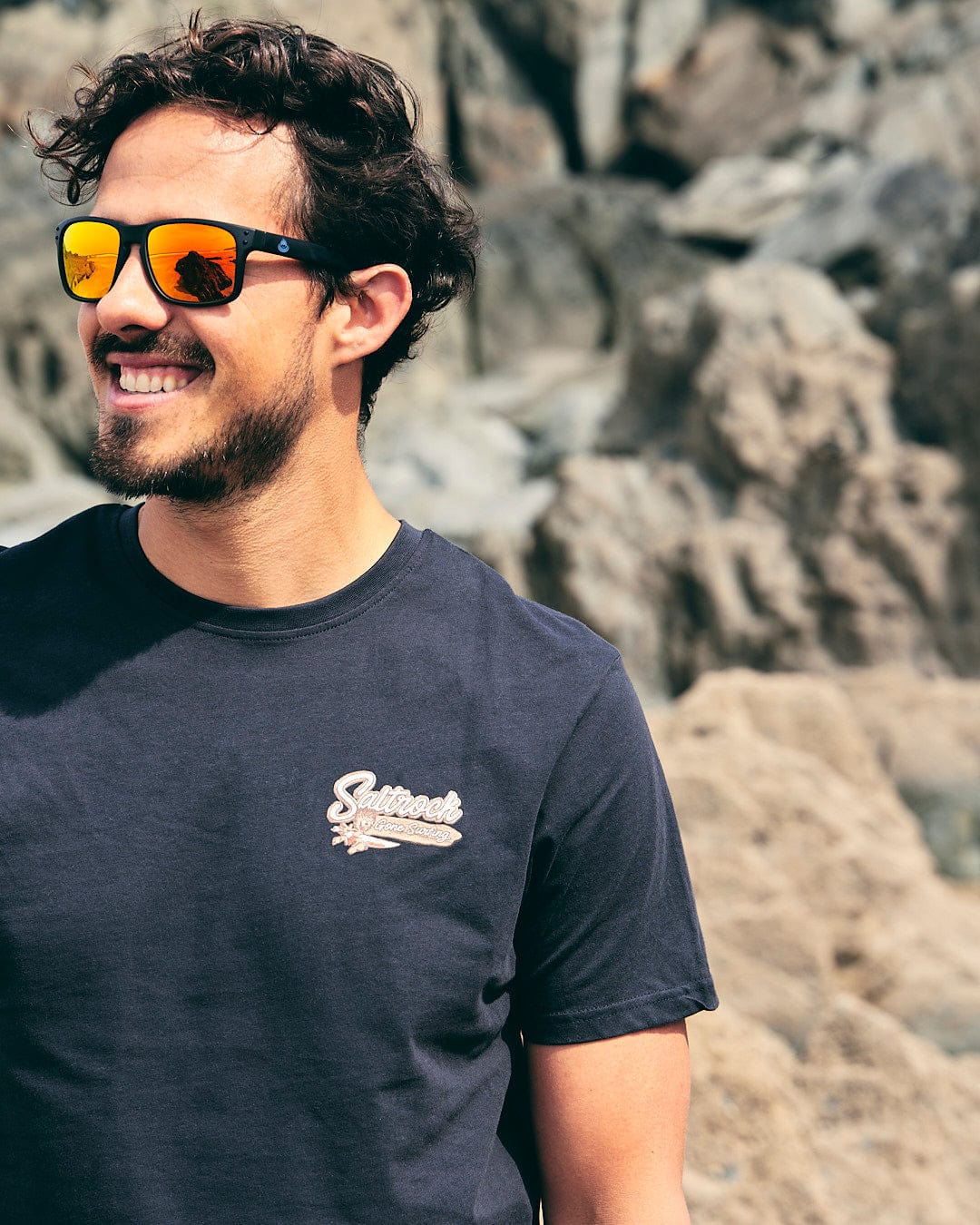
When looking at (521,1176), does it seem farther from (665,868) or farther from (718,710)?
(718,710)

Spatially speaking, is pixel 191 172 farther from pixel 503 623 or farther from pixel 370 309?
pixel 503 623

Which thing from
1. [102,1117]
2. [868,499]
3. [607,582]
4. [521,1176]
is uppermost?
[102,1117]

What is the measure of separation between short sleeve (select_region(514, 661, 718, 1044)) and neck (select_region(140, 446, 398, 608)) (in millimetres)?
349

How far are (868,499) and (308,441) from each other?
6.46 m

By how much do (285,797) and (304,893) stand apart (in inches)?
4.1

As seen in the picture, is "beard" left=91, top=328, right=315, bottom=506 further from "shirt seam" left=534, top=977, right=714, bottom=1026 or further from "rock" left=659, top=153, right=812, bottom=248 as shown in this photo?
"rock" left=659, top=153, right=812, bottom=248

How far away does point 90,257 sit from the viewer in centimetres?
160

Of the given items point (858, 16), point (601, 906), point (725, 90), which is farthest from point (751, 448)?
point (858, 16)

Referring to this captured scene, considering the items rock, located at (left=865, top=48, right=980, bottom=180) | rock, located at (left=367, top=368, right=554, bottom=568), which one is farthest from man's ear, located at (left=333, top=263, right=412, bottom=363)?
rock, located at (left=865, top=48, right=980, bottom=180)

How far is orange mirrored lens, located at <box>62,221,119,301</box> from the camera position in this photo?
1.58 m

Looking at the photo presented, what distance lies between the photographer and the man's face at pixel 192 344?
155 centimetres

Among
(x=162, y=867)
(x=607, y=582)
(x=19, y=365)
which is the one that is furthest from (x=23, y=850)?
(x=19, y=365)

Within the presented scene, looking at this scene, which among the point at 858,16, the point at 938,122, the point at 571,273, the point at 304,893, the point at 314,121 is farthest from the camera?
the point at 858,16

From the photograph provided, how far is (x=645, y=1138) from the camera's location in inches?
62.3
